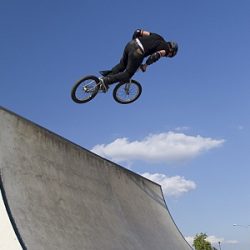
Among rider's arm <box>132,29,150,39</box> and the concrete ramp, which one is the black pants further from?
the concrete ramp

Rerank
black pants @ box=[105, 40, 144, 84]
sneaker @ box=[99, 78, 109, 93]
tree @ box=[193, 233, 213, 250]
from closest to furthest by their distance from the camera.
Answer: black pants @ box=[105, 40, 144, 84] < sneaker @ box=[99, 78, 109, 93] < tree @ box=[193, 233, 213, 250]

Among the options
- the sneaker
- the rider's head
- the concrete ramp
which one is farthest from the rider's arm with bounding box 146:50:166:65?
the concrete ramp

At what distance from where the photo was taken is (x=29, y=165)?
7324 millimetres

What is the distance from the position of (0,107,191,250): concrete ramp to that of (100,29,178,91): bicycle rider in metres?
1.95

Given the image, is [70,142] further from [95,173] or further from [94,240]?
[94,240]

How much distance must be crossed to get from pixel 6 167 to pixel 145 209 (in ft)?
22.8

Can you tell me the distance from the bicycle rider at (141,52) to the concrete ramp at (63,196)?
Answer: 195 cm

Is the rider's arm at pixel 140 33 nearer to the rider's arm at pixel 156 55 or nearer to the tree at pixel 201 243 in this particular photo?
the rider's arm at pixel 156 55

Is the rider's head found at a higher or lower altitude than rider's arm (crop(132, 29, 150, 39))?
lower

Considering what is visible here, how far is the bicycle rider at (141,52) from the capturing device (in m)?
7.88

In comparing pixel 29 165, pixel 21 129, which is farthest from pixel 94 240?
pixel 21 129

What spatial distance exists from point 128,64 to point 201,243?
37396 millimetres

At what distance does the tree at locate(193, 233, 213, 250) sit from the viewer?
41375 millimetres

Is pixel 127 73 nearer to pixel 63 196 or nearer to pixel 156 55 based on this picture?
pixel 156 55
